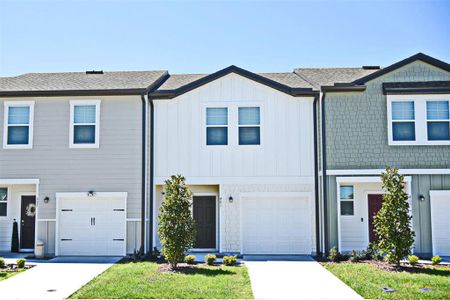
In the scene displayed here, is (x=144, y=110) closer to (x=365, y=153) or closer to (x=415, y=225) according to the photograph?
(x=365, y=153)

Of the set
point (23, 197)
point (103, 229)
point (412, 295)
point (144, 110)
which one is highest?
point (144, 110)

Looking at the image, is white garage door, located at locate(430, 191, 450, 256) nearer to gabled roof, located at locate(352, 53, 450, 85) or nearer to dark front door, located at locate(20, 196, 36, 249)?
gabled roof, located at locate(352, 53, 450, 85)

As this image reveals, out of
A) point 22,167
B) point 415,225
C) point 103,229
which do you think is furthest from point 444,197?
point 22,167

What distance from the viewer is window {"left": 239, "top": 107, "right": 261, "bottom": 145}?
16.4 m

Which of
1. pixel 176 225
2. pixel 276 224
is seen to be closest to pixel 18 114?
pixel 176 225

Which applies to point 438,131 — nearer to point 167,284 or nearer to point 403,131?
point 403,131

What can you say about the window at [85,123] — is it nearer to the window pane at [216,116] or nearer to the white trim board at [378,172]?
the window pane at [216,116]

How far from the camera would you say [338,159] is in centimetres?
1588

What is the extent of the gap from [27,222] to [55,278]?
5.54m

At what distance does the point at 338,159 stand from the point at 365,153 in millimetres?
916

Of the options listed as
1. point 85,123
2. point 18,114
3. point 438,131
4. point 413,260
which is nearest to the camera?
point 413,260

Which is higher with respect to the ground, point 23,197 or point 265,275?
point 23,197

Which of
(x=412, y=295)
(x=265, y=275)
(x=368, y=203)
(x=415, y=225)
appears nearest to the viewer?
(x=412, y=295)

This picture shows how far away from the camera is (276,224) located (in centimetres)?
1628
